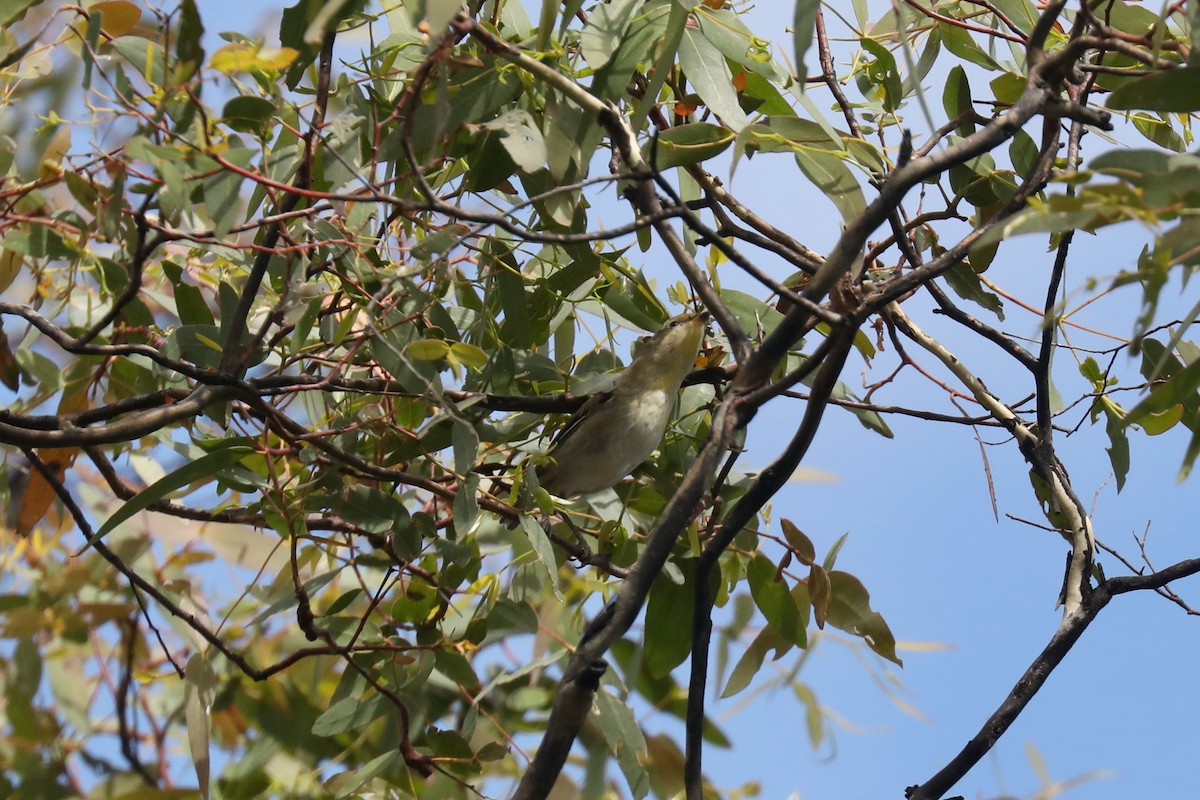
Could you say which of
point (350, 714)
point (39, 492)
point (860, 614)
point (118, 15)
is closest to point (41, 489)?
point (39, 492)

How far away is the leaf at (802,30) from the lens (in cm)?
88

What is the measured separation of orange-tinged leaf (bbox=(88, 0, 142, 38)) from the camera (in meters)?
1.46

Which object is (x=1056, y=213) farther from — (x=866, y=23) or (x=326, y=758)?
(x=326, y=758)

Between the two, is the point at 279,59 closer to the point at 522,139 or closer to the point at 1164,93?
the point at 522,139

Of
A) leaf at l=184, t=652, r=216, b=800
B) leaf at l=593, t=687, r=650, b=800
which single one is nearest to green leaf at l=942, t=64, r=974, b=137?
leaf at l=593, t=687, r=650, b=800

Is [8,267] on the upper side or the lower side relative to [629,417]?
upper

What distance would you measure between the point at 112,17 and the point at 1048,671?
1.46 m

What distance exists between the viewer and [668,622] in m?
1.62

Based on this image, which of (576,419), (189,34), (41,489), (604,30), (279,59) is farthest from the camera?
(576,419)

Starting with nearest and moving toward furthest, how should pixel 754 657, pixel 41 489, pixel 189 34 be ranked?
pixel 189 34
pixel 754 657
pixel 41 489

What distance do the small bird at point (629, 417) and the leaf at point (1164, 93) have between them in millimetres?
788

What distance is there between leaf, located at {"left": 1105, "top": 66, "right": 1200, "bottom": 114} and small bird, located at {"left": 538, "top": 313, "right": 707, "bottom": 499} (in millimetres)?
788

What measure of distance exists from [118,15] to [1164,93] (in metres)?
1.27

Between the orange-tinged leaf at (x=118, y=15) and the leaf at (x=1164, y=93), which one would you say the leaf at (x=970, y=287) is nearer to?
the leaf at (x=1164, y=93)
